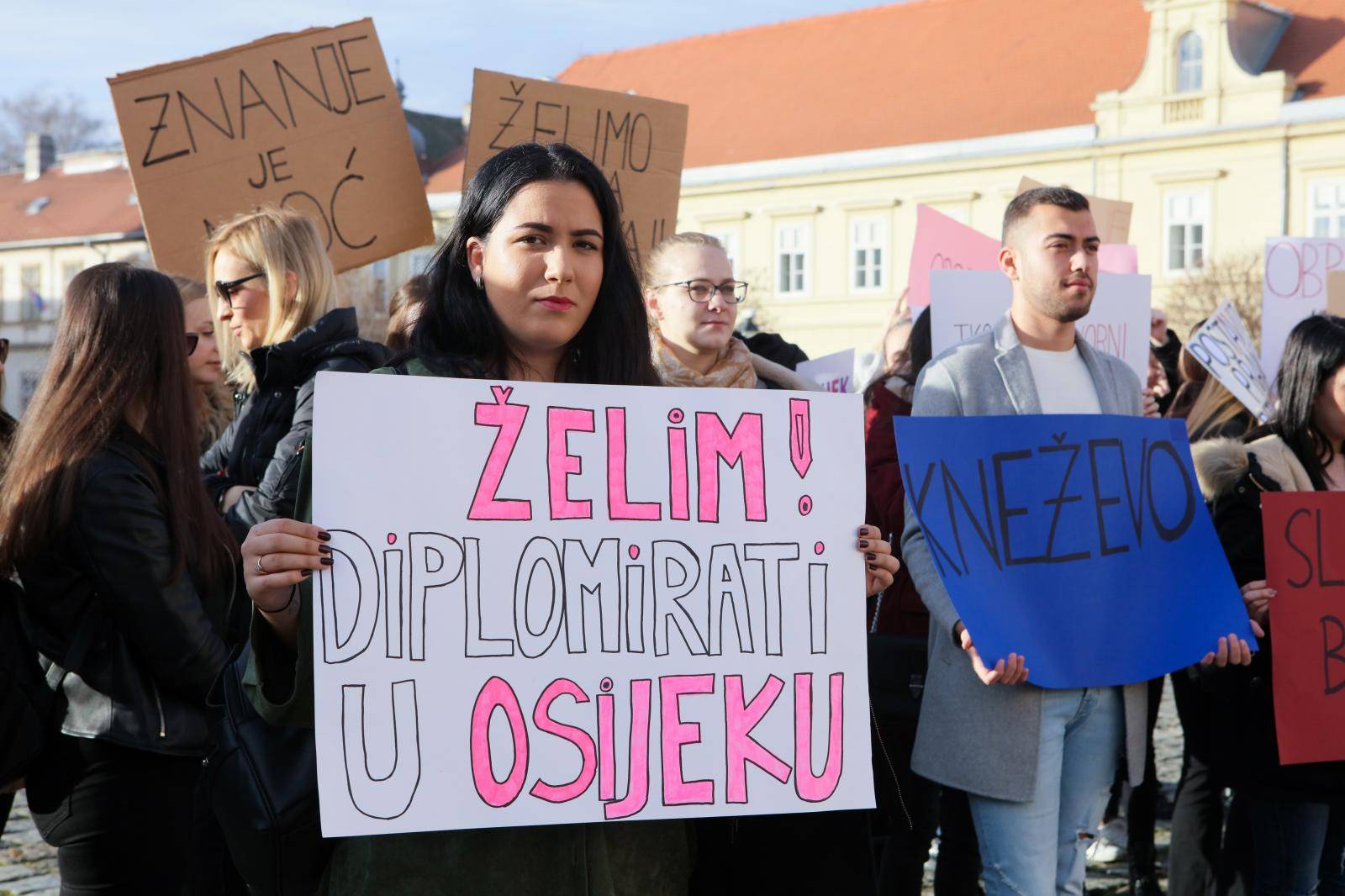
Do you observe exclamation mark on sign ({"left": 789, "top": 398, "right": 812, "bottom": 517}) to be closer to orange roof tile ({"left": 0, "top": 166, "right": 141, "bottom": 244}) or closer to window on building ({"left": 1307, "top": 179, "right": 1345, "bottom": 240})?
window on building ({"left": 1307, "top": 179, "right": 1345, "bottom": 240})

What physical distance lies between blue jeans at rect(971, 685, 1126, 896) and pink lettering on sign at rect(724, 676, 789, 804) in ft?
4.46

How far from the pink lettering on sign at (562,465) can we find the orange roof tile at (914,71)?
1388 inches

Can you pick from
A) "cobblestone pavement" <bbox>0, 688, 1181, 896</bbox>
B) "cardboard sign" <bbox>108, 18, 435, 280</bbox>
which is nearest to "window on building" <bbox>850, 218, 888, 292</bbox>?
"cobblestone pavement" <bbox>0, 688, 1181, 896</bbox>

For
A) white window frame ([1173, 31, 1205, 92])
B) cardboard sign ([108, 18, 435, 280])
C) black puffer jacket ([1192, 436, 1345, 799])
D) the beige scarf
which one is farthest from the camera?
white window frame ([1173, 31, 1205, 92])

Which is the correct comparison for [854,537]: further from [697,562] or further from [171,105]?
[171,105]

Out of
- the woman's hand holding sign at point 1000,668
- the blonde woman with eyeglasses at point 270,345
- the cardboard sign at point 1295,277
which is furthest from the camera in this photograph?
the cardboard sign at point 1295,277

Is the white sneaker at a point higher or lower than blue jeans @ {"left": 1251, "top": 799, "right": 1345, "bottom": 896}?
lower

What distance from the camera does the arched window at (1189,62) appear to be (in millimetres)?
35194

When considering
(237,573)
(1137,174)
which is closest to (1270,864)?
(237,573)

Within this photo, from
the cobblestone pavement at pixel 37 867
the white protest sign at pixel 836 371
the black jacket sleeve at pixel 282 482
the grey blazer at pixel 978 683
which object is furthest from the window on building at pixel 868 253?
the black jacket sleeve at pixel 282 482

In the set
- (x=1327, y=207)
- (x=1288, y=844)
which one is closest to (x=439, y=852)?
(x=1288, y=844)

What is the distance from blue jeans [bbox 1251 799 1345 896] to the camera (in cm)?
412

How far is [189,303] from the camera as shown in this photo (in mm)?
4605

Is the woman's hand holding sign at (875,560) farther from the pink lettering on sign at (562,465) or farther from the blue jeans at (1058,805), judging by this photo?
the blue jeans at (1058,805)
